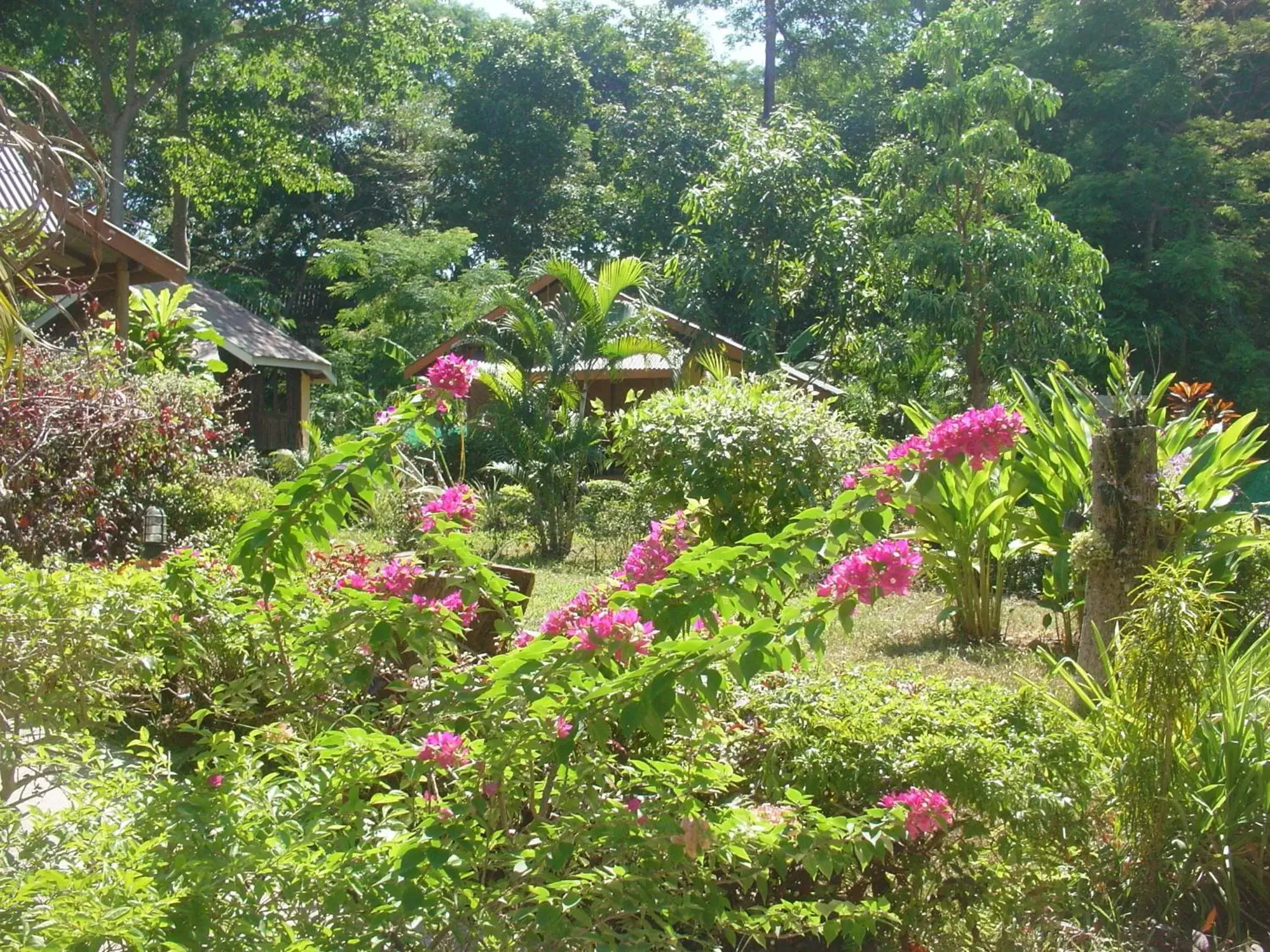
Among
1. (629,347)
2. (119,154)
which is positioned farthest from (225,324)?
(629,347)

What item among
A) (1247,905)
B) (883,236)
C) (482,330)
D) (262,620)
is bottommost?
(1247,905)

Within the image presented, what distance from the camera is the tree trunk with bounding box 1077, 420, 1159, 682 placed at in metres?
6.14

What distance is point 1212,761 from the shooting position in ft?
12.8

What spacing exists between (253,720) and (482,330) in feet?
35.7

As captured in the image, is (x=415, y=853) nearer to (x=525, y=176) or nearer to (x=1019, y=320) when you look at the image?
(x=1019, y=320)

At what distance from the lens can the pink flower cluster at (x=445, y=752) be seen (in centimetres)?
271

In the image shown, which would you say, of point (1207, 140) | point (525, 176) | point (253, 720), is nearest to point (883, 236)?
point (1207, 140)

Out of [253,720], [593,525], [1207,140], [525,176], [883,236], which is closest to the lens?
[253,720]

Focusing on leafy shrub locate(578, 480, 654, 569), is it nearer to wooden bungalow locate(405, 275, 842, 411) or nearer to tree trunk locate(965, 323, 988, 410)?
wooden bungalow locate(405, 275, 842, 411)

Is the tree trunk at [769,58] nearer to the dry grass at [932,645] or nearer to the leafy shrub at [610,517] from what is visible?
the leafy shrub at [610,517]

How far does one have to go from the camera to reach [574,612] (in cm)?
→ 318

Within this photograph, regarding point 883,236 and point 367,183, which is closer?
point 883,236

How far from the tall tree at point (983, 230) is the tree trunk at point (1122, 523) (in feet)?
35.1

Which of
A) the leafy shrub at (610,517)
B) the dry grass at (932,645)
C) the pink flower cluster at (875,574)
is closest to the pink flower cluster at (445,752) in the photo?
the pink flower cluster at (875,574)
